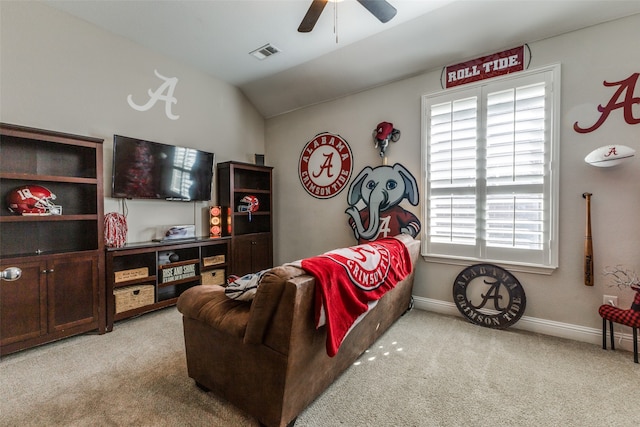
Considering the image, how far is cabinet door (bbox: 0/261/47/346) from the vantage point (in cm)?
215

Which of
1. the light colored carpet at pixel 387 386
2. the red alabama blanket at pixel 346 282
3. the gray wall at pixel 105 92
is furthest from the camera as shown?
the gray wall at pixel 105 92

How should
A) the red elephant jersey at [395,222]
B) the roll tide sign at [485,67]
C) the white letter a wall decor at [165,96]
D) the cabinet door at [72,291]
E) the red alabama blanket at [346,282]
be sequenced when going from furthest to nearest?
the white letter a wall decor at [165,96] < the red elephant jersey at [395,222] < the roll tide sign at [485,67] < the cabinet door at [72,291] < the red alabama blanket at [346,282]

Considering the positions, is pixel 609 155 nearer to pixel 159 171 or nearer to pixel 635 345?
pixel 635 345

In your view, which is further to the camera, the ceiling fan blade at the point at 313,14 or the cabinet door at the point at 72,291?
the cabinet door at the point at 72,291

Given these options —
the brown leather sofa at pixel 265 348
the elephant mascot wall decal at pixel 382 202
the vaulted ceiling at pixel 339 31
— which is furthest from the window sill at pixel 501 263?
the vaulted ceiling at pixel 339 31

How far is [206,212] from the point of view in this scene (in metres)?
3.96

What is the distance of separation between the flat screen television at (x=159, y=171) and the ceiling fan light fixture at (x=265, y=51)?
143 cm

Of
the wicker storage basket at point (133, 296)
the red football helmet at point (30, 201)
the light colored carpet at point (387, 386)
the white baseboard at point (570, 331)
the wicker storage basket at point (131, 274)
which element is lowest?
the light colored carpet at point (387, 386)

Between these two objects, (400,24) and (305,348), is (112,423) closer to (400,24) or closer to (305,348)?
(305,348)

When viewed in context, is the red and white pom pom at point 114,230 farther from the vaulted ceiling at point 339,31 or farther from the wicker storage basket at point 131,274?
the vaulted ceiling at point 339,31

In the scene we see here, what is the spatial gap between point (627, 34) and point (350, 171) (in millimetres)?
2738

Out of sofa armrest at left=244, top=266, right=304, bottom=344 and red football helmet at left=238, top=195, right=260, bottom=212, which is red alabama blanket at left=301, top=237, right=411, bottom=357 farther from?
red football helmet at left=238, top=195, right=260, bottom=212

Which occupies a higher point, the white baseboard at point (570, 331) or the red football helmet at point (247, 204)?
the red football helmet at point (247, 204)

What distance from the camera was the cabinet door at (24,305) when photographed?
2.15 m
